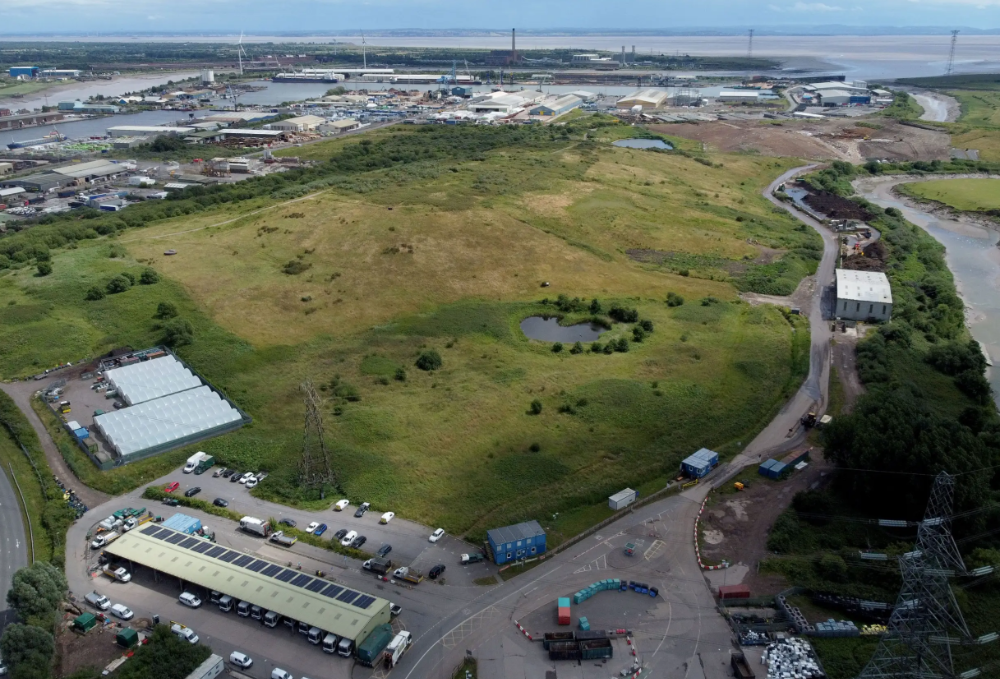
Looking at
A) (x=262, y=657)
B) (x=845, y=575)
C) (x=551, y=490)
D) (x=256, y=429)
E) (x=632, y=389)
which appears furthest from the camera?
(x=632, y=389)

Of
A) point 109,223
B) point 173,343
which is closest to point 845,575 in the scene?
point 173,343

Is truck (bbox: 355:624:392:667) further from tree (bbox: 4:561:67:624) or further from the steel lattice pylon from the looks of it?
the steel lattice pylon

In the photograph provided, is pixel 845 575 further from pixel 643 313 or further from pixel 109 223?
pixel 109 223

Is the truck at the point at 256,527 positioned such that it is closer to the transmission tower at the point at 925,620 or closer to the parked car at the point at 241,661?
the parked car at the point at 241,661

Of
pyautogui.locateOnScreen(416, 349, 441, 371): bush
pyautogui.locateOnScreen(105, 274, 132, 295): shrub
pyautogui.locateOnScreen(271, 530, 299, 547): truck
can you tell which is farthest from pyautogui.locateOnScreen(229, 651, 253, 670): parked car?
pyautogui.locateOnScreen(105, 274, 132, 295): shrub

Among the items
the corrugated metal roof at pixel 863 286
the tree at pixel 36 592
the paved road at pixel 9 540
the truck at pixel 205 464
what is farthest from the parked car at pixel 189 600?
the corrugated metal roof at pixel 863 286

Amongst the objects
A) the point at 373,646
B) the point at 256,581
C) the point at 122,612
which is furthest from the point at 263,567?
the point at 373,646
